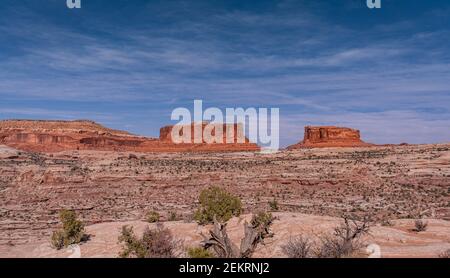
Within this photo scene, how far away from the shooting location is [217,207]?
15.7 m

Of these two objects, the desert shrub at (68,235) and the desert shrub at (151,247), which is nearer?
the desert shrub at (151,247)

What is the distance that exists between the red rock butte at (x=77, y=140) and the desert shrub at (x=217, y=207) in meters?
63.0

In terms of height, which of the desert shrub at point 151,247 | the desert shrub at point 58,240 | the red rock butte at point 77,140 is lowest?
the desert shrub at point 58,240

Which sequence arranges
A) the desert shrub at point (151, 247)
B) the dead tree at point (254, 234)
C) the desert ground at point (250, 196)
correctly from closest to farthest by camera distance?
1. the desert shrub at point (151, 247)
2. the dead tree at point (254, 234)
3. the desert ground at point (250, 196)

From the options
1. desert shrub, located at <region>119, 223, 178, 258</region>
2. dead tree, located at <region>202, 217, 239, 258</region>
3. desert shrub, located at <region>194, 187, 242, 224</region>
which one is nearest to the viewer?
dead tree, located at <region>202, 217, 239, 258</region>

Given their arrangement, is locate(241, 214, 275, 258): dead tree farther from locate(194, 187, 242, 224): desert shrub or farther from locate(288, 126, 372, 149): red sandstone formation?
locate(288, 126, 372, 149): red sandstone formation

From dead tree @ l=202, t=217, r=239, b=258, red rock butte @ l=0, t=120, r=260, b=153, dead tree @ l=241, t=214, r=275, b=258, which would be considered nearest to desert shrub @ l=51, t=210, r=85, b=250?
dead tree @ l=202, t=217, r=239, b=258

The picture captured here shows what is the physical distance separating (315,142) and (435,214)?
58938 mm

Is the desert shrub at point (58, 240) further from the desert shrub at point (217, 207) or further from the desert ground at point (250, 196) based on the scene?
the desert shrub at point (217, 207)

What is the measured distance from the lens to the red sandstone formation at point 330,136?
8000 centimetres

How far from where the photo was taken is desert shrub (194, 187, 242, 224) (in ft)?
50.5

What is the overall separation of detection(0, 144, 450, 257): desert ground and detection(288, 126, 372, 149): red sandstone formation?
2864 centimetres

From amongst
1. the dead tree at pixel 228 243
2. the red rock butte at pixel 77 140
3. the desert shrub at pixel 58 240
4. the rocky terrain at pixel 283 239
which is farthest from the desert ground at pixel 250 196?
the red rock butte at pixel 77 140

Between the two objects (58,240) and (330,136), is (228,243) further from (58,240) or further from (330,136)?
(330,136)
